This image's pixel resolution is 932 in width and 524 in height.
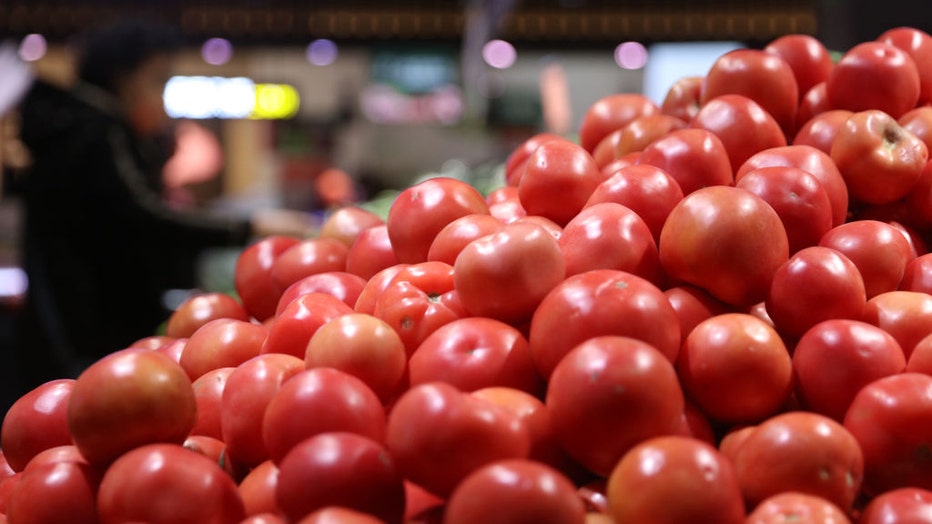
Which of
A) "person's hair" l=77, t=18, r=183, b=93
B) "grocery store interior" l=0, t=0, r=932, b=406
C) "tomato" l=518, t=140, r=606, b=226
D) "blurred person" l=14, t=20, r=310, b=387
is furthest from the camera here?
"grocery store interior" l=0, t=0, r=932, b=406

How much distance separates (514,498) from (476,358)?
0.25 meters

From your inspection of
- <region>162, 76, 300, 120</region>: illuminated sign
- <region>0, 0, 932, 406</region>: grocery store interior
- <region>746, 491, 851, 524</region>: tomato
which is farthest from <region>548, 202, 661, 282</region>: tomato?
<region>162, 76, 300, 120</region>: illuminated sign

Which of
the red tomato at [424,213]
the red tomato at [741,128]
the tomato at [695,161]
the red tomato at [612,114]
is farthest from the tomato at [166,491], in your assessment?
the red tomato at [612,114]

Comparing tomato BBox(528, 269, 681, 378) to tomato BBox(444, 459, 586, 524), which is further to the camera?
tomato BBox(528, 269, 681, 378)

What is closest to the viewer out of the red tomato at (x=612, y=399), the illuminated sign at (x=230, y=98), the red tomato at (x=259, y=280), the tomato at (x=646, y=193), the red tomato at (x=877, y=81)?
the red tomato at (x=612, y=399)

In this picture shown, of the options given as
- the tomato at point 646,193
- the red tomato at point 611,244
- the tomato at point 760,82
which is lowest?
the red tomato at point 611,244

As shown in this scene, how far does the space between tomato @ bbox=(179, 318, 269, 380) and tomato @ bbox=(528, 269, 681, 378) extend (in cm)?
47

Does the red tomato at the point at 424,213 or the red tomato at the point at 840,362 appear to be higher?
the red tomato at the point at 424,213

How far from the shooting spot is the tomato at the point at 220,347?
4.18 ft

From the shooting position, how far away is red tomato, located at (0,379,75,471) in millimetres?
1167

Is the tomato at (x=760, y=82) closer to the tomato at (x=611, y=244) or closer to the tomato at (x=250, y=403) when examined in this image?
the tomato at (x=611, y=244)

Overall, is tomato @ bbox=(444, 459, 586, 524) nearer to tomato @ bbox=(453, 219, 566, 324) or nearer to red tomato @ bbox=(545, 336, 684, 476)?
red tomato @ bbox=(545, 336, 684, 476)

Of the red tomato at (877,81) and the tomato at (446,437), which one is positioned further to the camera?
the red tomato at (877,81)

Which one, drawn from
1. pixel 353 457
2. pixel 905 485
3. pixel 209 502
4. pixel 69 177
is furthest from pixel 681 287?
pixel 69 177
